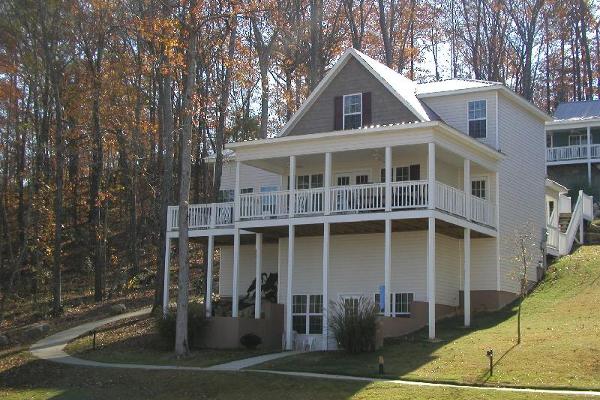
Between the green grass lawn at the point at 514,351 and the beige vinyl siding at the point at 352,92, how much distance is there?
306 inches

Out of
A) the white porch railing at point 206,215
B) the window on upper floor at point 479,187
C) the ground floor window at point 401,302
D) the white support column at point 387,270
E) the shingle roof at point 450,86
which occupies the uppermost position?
the shingle roof at point 450,86

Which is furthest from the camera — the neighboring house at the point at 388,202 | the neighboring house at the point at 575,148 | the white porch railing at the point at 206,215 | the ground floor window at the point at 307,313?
the neighboring house at the point at 575,148

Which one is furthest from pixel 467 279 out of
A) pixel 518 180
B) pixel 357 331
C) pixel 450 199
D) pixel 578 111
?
pixel 578 111

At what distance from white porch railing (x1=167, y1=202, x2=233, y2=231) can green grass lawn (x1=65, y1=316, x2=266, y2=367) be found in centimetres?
435

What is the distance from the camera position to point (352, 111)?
3284cm

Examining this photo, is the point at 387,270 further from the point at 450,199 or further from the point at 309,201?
the point at 309,201

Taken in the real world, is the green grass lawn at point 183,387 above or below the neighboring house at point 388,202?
below

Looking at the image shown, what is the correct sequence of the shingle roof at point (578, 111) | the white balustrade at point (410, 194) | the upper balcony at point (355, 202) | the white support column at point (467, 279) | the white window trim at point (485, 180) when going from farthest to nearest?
the shingle roof at point (578, 111), the white window trim at point (485, 180), the white support column at point (467, 279), the upper balcony at point (355, 202), the white balustrade at point (410, 194)

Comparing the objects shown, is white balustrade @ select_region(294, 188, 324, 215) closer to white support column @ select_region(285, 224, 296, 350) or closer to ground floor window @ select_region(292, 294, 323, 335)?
white support column @ select_region(285, 224, 296, 350)

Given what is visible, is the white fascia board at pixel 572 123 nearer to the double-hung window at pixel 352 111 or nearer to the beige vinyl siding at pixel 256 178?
the beige vinyl siding at pixel 256 178

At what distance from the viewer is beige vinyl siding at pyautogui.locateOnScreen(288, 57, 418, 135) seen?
3172cm

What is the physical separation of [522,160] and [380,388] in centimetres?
1681

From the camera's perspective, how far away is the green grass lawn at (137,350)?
28250 millimetres

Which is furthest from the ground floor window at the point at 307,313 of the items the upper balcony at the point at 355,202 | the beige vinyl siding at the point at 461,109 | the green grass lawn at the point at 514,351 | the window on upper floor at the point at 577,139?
the window on upper floor at the point at 577,139
